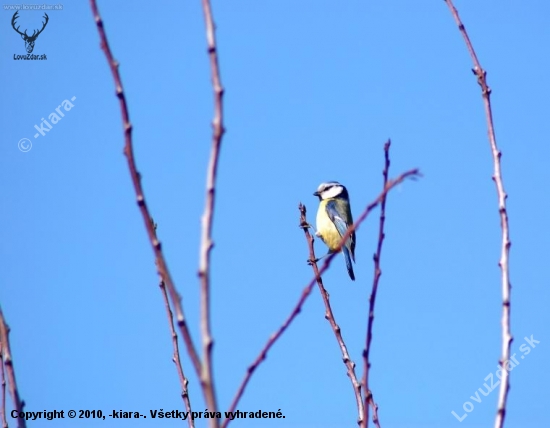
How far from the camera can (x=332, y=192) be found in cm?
867

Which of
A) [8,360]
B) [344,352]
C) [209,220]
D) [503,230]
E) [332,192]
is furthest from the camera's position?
[332,192]

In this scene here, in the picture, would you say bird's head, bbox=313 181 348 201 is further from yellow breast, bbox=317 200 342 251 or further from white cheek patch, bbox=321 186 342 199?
yellow breast, bbox=317 200 342 251

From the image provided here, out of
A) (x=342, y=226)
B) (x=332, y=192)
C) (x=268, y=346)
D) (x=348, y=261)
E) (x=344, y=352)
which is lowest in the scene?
(x=268, y=346)

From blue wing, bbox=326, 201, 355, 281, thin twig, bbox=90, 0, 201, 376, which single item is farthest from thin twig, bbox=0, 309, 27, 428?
blue wing, bbox=326, 201, 355, 281

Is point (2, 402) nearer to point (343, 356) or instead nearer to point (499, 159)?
point (343, 356)

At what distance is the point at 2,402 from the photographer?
1785mm

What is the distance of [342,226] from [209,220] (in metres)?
6.67

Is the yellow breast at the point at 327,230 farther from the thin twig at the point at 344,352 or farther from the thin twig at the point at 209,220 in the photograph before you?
the thin twig at the point at 209,220

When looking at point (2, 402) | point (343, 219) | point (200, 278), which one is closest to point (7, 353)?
point (2, 402)

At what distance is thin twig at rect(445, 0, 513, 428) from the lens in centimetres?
164

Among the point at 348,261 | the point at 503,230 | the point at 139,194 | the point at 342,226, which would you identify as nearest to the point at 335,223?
the point at 342,226

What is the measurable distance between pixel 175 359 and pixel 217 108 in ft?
5.32

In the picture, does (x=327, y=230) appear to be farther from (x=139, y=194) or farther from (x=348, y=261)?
(x=139, y=194)

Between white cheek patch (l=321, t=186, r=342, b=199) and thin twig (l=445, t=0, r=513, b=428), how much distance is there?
6394 millimetres
